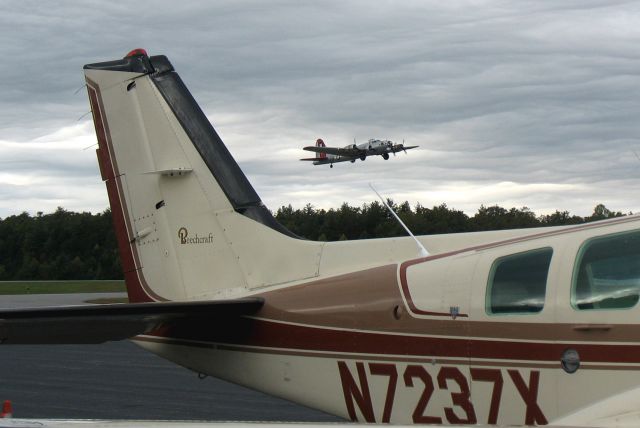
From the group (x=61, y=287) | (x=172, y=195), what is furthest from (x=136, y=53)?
(x=61, y=287)

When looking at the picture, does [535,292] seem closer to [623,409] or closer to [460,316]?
[460,316]

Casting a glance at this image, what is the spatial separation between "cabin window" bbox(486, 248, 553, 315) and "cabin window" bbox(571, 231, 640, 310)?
0.19 meters

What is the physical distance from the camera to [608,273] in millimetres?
4820

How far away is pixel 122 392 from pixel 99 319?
7.20 metres

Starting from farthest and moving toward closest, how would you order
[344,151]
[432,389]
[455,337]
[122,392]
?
1. [344,151]
2. [122,392]
3. [432,389]
4. [455,337]

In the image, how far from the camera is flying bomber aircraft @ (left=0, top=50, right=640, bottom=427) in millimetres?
4816

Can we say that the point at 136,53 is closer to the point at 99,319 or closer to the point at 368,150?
the point at 99,319

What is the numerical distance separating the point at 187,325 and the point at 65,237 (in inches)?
2097

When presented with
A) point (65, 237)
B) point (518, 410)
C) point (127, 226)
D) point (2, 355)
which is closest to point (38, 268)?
point (65, 237)

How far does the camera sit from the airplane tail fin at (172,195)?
23.9 ft

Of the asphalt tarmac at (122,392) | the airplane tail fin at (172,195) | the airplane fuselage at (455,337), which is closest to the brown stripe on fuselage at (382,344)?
the airplane fuselage at (455,337)

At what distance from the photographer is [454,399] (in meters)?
5.26

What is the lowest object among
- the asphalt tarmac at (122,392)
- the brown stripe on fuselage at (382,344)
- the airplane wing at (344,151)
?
the asphalt tarmac at (122,392)

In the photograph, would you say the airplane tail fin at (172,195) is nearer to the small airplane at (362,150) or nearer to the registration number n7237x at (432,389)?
the registration number n7237x at (432,389)
